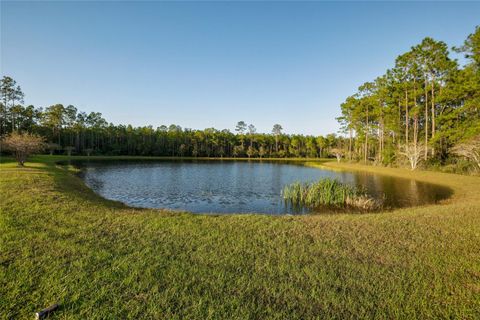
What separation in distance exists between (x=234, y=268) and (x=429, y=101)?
39858mm

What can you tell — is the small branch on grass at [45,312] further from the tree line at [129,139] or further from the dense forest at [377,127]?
the tree line at [129,139]

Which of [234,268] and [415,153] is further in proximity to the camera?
[415,153]

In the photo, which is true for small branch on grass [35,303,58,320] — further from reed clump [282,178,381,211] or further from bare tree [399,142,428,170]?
bare tree [399,142,428,170]

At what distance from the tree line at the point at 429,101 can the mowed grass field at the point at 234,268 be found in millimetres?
23832

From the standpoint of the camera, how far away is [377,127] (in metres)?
44.0

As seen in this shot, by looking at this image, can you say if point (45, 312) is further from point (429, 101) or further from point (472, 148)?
point (429, 101)

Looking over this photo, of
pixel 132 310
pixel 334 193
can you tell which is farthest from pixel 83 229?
pixel 334 193

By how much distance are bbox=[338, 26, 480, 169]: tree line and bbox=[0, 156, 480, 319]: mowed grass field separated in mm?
23832

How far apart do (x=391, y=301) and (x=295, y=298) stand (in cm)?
131

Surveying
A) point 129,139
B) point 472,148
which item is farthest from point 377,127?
point 129,139

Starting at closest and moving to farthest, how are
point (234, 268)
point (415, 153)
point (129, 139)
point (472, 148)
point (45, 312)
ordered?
point (45, 312) → point (234, 268) → point (472, 148) → point (415, 153) → point (129, 139)

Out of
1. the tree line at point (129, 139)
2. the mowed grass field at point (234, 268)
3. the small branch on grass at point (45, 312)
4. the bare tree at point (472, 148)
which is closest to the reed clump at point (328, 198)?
the mowed grass field at point (234, 268)

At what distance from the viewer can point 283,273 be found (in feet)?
13.5

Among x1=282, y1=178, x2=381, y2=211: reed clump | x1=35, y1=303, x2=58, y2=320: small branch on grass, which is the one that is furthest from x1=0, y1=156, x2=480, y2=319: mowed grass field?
x1=282, y1=178, x2=381, y2=211: reed clump
